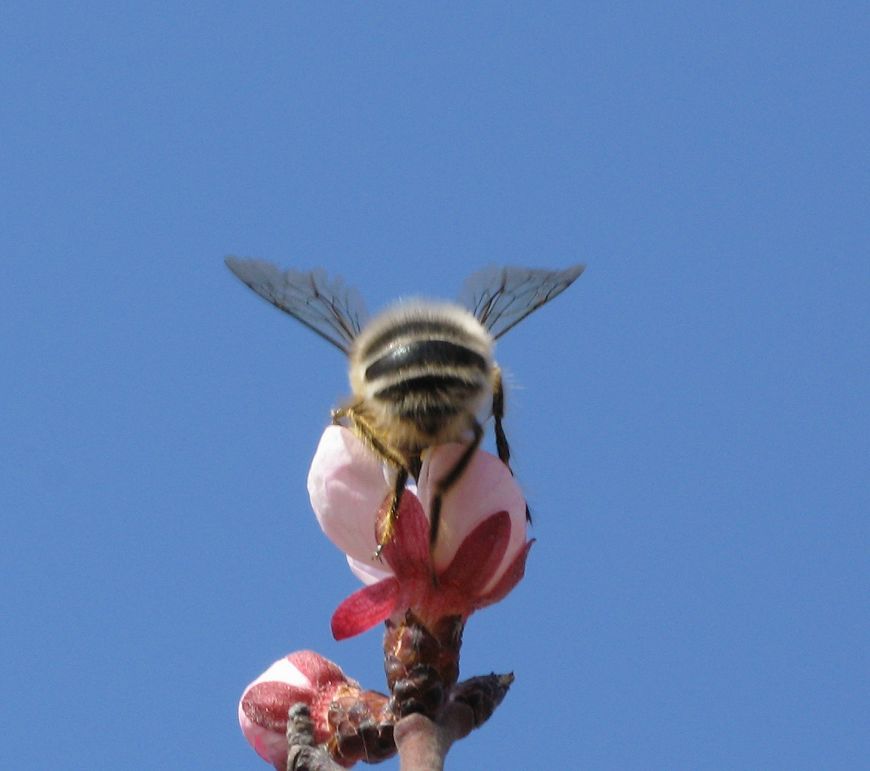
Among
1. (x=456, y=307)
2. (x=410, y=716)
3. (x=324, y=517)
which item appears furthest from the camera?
(x=456, y=307)

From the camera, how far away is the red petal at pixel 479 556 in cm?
430

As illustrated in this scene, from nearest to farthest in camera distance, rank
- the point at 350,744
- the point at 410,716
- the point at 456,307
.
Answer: the point at 410,716 < the point at 350,744 < the point at 456,307

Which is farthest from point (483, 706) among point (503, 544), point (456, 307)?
point (456, 307)

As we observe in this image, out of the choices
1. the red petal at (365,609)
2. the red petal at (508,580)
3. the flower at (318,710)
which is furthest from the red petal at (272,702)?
the red petal at (508,580)

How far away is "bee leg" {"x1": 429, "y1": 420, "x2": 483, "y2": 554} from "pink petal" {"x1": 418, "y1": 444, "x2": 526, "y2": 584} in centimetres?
1

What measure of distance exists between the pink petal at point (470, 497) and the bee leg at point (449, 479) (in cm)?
1

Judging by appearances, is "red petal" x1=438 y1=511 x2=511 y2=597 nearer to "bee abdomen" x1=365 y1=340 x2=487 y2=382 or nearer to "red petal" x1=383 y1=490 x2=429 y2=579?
"red petal" x1=383 y1=490 x2=429 y2=579

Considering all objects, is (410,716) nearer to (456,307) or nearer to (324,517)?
(324,517)

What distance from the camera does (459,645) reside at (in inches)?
170

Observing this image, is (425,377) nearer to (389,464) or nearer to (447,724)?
(389,464)

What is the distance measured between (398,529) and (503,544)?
0.33m

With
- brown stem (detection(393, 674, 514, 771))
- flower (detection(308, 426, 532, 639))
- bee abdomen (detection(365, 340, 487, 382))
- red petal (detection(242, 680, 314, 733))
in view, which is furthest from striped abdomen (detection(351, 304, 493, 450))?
red petal (detection(242, 680, 314, 733))

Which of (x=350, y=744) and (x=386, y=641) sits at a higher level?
(x=386, y=641)

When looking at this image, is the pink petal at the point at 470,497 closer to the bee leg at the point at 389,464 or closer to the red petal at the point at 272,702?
the bee leg at the point at 389,464
